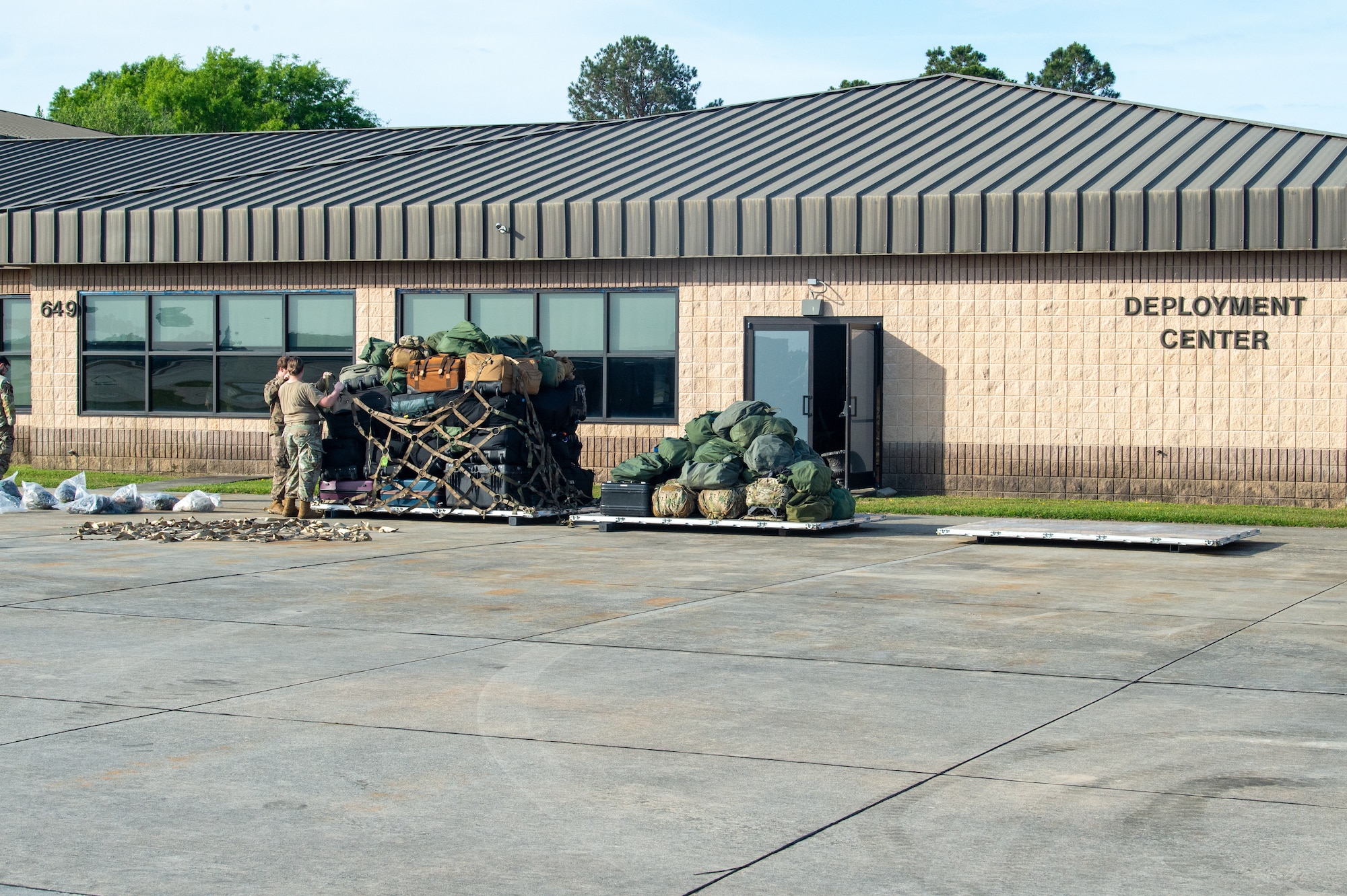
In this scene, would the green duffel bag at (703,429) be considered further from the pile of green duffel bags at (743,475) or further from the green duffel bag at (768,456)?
the green duffel bag at (768,456)

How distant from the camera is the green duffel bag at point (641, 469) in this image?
1777 cm

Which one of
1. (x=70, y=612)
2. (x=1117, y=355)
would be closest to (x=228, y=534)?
(x=70, y=612)

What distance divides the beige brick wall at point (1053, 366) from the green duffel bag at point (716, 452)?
4.52 meters

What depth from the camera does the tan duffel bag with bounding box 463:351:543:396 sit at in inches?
722

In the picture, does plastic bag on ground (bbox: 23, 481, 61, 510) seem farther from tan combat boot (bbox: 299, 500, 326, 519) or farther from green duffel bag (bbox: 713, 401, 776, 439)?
green duffel bag (bbox: 713, 401, 776, 439)

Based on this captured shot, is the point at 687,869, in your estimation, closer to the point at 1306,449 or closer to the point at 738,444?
the point at 738,444

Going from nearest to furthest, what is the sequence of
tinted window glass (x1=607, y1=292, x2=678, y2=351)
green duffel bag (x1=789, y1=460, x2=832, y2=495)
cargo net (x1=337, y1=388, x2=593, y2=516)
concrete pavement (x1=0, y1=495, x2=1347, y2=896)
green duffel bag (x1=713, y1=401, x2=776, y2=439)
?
concrete pavement (x1=0, y1=495, x2=1347, y2=896)
green duffel bag (x1=789, y1=460, x2=832, y2=495)
green duffel bag (x1=713, y1=401, x2=776, y2=439)
cargo net (x1=337, y1=388, x2=593, y2=516)
tinted window glass (x1=607, y1=292, x2=678, y2=351)

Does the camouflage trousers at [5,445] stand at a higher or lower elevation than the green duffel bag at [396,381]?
lower

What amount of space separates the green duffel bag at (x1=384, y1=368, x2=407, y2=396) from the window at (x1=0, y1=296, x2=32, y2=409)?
10.1m

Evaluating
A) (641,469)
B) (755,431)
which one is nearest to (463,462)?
(641,469)

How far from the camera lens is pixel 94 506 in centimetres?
1917

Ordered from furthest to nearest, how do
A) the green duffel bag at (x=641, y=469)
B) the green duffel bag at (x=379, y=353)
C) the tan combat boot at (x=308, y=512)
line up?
the green duffel bag at (x=379, y=353)
the tan combat boot at (x=308, y=512)
the green duffel bag at (x=641, y=469)

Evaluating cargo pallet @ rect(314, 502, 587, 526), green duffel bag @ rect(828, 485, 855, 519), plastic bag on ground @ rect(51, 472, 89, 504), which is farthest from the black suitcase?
plastic bag on ground @ rect(51, 472, 89, 504)

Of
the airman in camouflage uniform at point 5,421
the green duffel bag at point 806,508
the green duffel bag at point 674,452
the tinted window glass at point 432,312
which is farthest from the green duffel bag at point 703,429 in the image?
the airman in camouflage uniform at point 5,421
